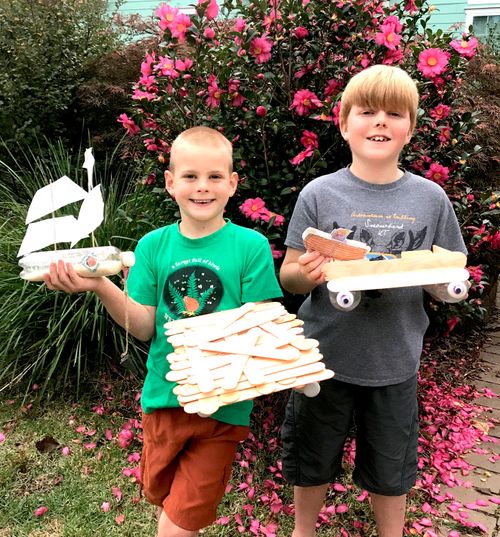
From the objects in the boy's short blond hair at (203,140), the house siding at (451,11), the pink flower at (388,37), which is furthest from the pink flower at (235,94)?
the house siding at (451,11)

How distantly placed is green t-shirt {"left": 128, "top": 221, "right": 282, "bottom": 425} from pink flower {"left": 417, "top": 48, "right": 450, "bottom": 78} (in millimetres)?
1330

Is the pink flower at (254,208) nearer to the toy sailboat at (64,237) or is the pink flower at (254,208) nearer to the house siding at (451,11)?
the toy sailboat at (64,237)

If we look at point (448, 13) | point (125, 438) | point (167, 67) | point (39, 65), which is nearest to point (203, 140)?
point (167, 67)

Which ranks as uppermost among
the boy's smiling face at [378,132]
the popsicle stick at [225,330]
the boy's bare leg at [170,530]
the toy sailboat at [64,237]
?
the boy's smiling face at [378,132]

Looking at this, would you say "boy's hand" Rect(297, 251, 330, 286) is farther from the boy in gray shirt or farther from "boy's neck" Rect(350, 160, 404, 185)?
"boy's neck" Rect(350, 160, 404, 185)

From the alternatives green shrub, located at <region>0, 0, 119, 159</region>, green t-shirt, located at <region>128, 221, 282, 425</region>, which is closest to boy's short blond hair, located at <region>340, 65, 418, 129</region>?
green t-shirt, located at <region>128, 221, 282, 425</region>

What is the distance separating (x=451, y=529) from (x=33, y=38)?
5.53 meters

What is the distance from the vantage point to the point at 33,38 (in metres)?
5.38

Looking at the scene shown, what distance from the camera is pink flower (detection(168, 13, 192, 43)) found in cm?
245

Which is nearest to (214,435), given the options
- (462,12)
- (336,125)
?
(336,125)

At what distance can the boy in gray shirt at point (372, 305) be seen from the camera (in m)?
1.65

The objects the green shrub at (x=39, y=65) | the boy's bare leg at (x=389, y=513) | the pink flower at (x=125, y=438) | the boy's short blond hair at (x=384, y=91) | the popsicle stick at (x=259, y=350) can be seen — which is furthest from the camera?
the green shrub at (x=39, y=65)

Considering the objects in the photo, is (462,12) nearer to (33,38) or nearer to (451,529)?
(33,38)

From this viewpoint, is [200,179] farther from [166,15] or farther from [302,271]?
[166,15]
